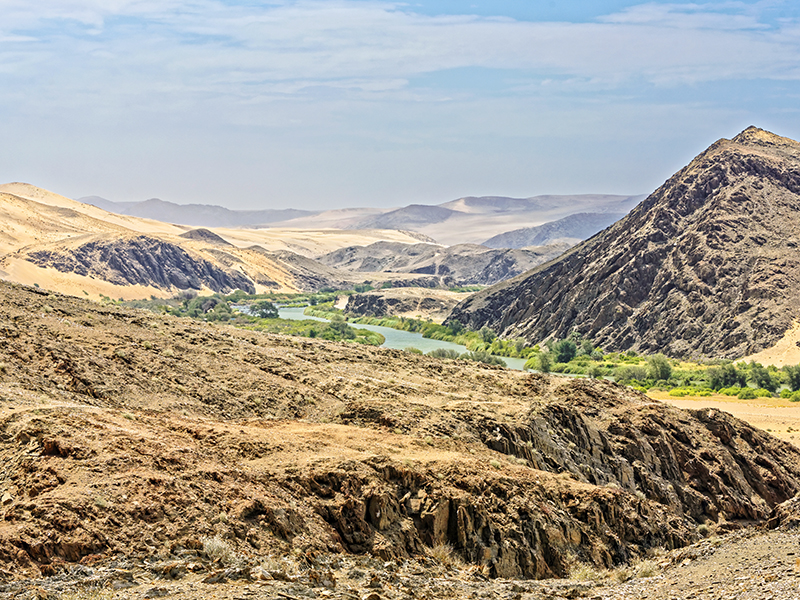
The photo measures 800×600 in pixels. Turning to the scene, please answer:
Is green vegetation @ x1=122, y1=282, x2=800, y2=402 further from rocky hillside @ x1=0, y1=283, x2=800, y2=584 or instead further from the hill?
rocky hillside @ x1=0, y1=283, x2=800, y2=584

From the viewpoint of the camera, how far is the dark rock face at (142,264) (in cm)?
13138

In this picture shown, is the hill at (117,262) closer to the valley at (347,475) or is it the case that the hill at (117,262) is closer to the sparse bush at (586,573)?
the valley at (347,475)

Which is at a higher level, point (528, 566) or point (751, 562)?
point (751, 562)

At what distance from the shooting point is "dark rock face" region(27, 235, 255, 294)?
131 m

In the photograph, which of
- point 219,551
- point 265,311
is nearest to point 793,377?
point 219,551

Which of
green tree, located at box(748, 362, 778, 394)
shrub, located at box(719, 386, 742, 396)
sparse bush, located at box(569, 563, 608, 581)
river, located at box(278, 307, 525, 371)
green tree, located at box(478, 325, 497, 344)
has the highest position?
sparse bush, located at box(569, 563, 608, 581)

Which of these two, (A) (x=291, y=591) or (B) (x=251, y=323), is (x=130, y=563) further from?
(B) (x=251, y=323)

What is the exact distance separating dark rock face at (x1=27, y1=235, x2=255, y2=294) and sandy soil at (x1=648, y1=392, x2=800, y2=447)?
3956 inches

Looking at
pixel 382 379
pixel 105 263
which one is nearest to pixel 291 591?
pixel 382 379

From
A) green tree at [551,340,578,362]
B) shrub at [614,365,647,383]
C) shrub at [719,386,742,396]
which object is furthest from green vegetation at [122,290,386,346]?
shrub at [719,386,742,396]

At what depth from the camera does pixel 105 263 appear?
451 feet

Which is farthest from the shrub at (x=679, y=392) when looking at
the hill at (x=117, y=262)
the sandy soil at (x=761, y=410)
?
the hill at (x=117, y=262)

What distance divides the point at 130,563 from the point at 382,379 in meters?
17.8

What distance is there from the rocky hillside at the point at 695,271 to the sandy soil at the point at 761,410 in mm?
16939
